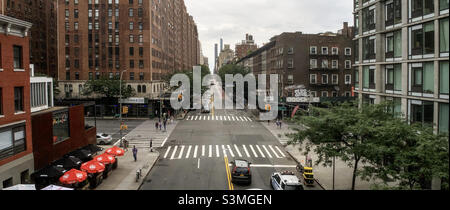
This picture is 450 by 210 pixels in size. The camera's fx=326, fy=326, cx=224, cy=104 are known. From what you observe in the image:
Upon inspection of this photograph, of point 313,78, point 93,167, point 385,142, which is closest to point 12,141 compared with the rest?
point 93,167

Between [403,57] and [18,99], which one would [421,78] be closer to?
[403,57]

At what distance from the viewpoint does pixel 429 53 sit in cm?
1235

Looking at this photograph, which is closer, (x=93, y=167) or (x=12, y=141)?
(x=12, y=141)

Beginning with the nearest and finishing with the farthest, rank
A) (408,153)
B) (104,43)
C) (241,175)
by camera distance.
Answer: (408,153) → (241,175) → (104,43)

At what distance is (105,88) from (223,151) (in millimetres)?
36072

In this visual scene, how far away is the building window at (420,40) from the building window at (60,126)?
24.4 m

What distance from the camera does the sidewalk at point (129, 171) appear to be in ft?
73.2

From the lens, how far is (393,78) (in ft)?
68.3

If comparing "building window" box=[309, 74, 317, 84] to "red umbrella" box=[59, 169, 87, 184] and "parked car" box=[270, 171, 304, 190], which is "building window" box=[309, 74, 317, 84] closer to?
"parked car" box=[270, 171, 304, 190]

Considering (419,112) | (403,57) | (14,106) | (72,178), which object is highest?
(403,57)

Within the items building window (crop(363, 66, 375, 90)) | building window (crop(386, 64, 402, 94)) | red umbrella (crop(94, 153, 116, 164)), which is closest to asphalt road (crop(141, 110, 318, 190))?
red umbrella (crop(94, 153, 116, 164))

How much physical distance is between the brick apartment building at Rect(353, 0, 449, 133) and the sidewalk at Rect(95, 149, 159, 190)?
17030 mm
